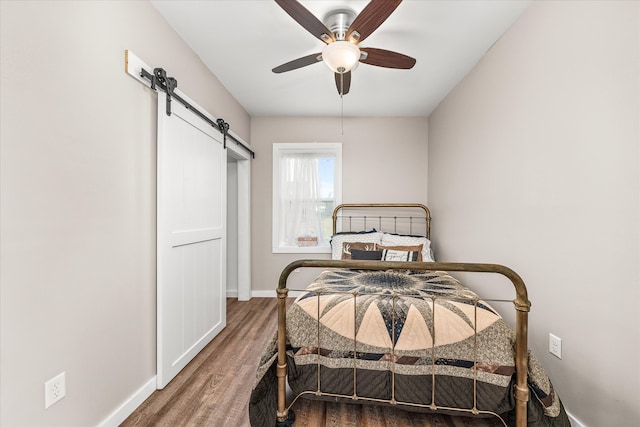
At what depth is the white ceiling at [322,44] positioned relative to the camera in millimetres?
1910

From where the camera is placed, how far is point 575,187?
4.99 feet

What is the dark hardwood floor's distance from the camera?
160 centimetres

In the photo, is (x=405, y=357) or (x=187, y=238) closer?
(x=405, y=357)

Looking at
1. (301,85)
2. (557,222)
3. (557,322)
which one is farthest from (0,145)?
(557,322)

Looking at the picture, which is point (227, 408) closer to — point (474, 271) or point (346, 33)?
point (474, 271)

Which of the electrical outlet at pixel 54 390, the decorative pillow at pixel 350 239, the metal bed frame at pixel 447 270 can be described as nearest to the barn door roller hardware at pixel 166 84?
the metal bed frame at pixel 447 270

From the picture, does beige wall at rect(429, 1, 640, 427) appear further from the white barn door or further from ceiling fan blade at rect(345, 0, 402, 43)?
the white barn door

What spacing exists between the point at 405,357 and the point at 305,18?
1.99 metres

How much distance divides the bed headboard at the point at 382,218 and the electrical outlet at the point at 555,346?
2240 millimetres

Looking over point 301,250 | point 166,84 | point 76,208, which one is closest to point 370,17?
point 166,84

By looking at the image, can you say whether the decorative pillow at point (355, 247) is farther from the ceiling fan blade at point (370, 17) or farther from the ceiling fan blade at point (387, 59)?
the ceiling fan blade at point (370, 17)

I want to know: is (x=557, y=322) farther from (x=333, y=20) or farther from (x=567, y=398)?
(x=333, y=20)

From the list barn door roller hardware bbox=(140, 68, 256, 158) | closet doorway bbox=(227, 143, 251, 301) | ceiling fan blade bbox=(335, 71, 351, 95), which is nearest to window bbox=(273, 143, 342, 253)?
closet doorway bbox=(227, 143, 251, 301)

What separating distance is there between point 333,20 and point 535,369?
237cm
